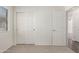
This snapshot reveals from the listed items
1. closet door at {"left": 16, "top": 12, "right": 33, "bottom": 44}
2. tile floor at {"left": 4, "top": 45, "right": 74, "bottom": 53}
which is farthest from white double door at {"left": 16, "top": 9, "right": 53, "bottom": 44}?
tile floor at {"left": 4, "top": 45, "right": 74, "bottom": 53}

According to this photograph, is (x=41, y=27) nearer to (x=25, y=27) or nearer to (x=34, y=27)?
(x=34, y=27)

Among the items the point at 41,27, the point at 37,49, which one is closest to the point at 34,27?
the point at 41,27

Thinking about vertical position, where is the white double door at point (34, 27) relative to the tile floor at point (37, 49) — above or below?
above

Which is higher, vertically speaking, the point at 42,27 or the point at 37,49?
the point at 42,27

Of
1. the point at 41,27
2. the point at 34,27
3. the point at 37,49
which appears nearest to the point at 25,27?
the point at 34,27

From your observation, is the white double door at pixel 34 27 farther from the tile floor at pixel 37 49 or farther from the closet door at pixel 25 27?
the tile floor at pixel 37 49

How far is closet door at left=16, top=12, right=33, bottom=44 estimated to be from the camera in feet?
9.86

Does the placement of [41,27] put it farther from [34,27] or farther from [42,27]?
[34,27]

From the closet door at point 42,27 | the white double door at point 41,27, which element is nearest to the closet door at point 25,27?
the white double door at point 41,27

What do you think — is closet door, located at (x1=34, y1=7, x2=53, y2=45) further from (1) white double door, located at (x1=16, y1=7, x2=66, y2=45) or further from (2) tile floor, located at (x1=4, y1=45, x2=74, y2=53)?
(2) tile floor, located at (x1=4, y1=45, x2=74, y2=53)

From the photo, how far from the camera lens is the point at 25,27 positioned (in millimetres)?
3064

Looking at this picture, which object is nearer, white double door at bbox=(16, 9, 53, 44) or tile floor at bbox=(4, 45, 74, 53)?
tile floor at bbox=(4, 45, 74, 53)

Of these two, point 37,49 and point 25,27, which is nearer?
point 37,49

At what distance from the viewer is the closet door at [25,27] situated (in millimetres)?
3006
